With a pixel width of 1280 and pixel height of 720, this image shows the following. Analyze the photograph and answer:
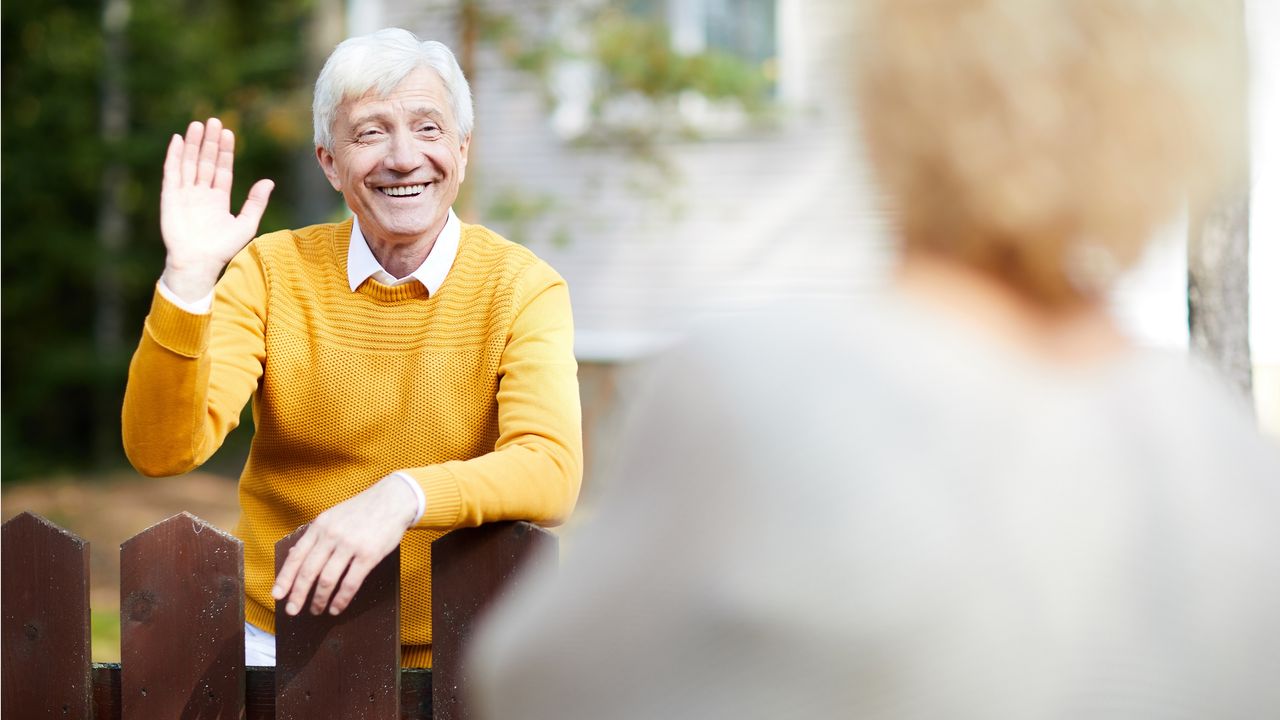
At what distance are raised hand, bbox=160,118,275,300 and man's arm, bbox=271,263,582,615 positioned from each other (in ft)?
1.42

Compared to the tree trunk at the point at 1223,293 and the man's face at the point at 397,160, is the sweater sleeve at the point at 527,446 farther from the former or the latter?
the tree trunk at the point at 1223,293

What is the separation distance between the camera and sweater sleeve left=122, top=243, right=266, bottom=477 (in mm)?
2014

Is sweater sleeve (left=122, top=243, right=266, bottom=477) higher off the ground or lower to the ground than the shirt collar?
lower

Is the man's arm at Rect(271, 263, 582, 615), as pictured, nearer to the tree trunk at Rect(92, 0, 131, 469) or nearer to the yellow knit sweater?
the yellow knit sweater

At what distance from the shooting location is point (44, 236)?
36.4ft

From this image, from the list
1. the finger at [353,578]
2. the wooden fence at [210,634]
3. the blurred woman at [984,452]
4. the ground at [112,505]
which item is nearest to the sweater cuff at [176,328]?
the wooden fence at [210,634]

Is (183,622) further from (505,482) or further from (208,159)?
(208,159)

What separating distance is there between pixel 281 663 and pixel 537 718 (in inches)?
44.2

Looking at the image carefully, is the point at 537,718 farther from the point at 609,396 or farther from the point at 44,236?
the point at 44,236

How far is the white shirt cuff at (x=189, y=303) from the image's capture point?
1990mm

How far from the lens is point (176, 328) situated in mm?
2008

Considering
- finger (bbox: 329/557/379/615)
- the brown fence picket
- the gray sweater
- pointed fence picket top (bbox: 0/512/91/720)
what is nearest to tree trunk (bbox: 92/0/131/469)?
pointed fence picket top (bbox: 0/512/91/720)

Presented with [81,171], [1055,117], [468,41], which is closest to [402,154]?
[1055,117]

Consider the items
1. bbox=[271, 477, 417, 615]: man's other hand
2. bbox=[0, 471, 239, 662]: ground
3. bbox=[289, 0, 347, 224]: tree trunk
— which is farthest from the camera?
bbox=[289, 0, 347, 224]: tree trunk
